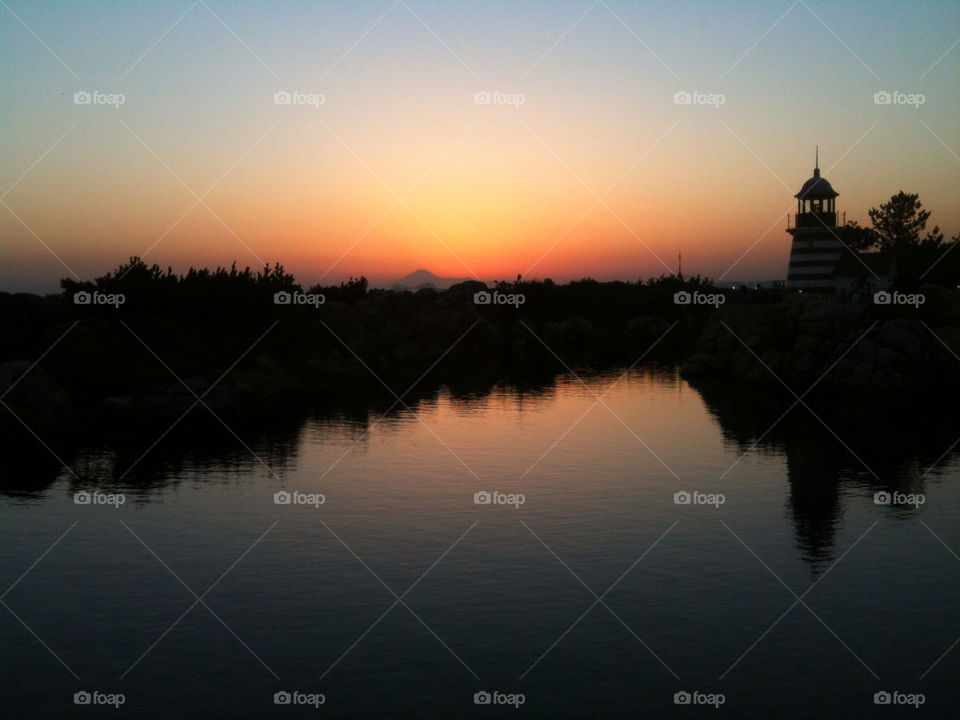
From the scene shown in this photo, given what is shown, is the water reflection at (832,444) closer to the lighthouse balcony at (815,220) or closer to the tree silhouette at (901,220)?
the lighthouse balcony at (815,220)

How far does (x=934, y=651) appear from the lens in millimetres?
25297

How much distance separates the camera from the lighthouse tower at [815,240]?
315ft

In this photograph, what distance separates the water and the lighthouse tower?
44375 millimetres

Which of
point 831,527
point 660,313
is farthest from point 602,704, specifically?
point 660,313

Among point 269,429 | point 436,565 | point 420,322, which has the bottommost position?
point 436,565

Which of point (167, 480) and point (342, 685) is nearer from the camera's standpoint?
point (342, 685)

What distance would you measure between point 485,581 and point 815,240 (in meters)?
75.8

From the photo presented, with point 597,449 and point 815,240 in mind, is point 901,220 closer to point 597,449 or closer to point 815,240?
point 815,240

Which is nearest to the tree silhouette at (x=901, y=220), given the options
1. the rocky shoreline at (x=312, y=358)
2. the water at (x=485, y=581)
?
the rocky shoreline at (x=312, y=358)

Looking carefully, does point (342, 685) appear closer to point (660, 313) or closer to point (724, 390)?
point (724, 390)

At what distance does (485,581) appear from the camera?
31.0m

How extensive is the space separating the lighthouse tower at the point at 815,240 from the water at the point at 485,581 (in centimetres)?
4438

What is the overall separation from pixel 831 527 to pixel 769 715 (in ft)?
56.1

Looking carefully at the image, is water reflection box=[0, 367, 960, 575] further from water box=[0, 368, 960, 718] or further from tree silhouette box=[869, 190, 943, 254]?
tree silhouette box=[869, 190, 943, 254]
